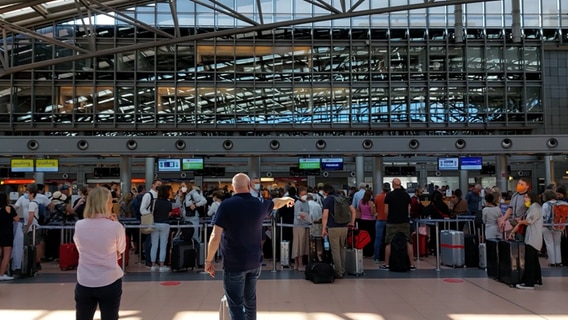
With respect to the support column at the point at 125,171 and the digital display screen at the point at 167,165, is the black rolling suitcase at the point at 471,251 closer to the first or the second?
the digital display screen at the point at 167,165

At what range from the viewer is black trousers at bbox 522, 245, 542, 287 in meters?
8.88

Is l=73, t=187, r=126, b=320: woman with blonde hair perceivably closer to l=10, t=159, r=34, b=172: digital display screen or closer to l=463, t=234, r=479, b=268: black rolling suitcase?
l=463, t=234, r=479, b=268: black rolling suitcase

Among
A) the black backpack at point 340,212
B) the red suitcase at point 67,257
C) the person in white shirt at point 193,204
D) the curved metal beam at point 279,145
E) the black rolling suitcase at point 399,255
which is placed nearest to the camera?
the black backpack at point 340,212

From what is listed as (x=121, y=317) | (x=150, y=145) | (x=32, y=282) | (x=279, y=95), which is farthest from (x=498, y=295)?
(x=279, y=95)

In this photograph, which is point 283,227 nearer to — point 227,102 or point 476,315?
point 476,315

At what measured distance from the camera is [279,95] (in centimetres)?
3353

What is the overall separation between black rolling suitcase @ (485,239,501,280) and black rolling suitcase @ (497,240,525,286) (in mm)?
300

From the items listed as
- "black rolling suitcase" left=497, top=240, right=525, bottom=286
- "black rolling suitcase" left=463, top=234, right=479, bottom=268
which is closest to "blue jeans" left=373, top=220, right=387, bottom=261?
"black rolling suitcase" left=463, top=234, right=479, bottom=268

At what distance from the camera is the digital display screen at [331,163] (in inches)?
1024

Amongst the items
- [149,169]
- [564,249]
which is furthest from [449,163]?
[149,169]

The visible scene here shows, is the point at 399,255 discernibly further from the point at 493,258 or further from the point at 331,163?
the point at 331,163

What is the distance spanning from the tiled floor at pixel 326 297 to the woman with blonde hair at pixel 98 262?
9.45ft

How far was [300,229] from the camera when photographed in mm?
11242

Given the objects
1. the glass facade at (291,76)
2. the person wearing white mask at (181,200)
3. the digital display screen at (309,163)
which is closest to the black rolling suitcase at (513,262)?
the person wearing white mask at (181,200)
